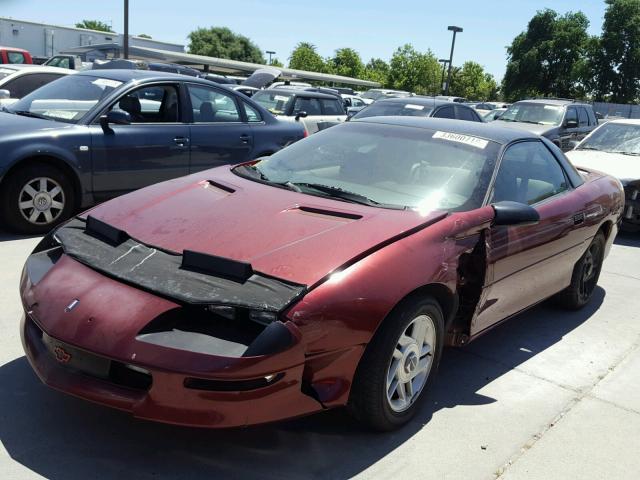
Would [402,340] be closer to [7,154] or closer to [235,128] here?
[7,154]

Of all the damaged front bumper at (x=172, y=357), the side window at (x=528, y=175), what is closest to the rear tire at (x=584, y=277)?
the side window at (x=528, y=175)

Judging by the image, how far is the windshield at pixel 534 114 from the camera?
1380 cm

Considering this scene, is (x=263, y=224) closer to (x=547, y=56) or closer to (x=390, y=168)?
(x=390, y=168)

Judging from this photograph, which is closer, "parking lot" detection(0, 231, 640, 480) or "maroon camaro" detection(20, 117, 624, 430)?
"maroon camaro" detection(20, 117, 624, 430)

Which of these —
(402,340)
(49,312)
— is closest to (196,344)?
(49,312)

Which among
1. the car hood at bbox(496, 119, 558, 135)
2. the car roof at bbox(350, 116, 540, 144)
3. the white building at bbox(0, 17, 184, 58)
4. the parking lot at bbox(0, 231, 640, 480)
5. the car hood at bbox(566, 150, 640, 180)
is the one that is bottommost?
the parking lot at bbox(0, 231, 640, 480)

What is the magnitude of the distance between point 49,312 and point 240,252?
81 centimetres

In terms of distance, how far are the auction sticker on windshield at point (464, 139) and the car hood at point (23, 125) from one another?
3.71m

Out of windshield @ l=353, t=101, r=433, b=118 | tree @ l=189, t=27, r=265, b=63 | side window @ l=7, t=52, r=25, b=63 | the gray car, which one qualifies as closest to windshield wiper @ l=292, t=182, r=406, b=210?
windshield @ l=353, t=101, r=433, b=118

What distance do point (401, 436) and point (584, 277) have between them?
2.67m

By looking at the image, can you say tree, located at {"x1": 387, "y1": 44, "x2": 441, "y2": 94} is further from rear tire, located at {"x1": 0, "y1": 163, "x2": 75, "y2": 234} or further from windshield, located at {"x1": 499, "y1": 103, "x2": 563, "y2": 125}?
rear tire, located at {"x1": 0, "y1": 163, "x2": 75, "y2": 234}

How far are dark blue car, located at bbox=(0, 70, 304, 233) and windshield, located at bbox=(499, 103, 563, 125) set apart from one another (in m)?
8.32

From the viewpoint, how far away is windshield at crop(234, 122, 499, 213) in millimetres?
3562

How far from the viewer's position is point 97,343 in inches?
97.5
